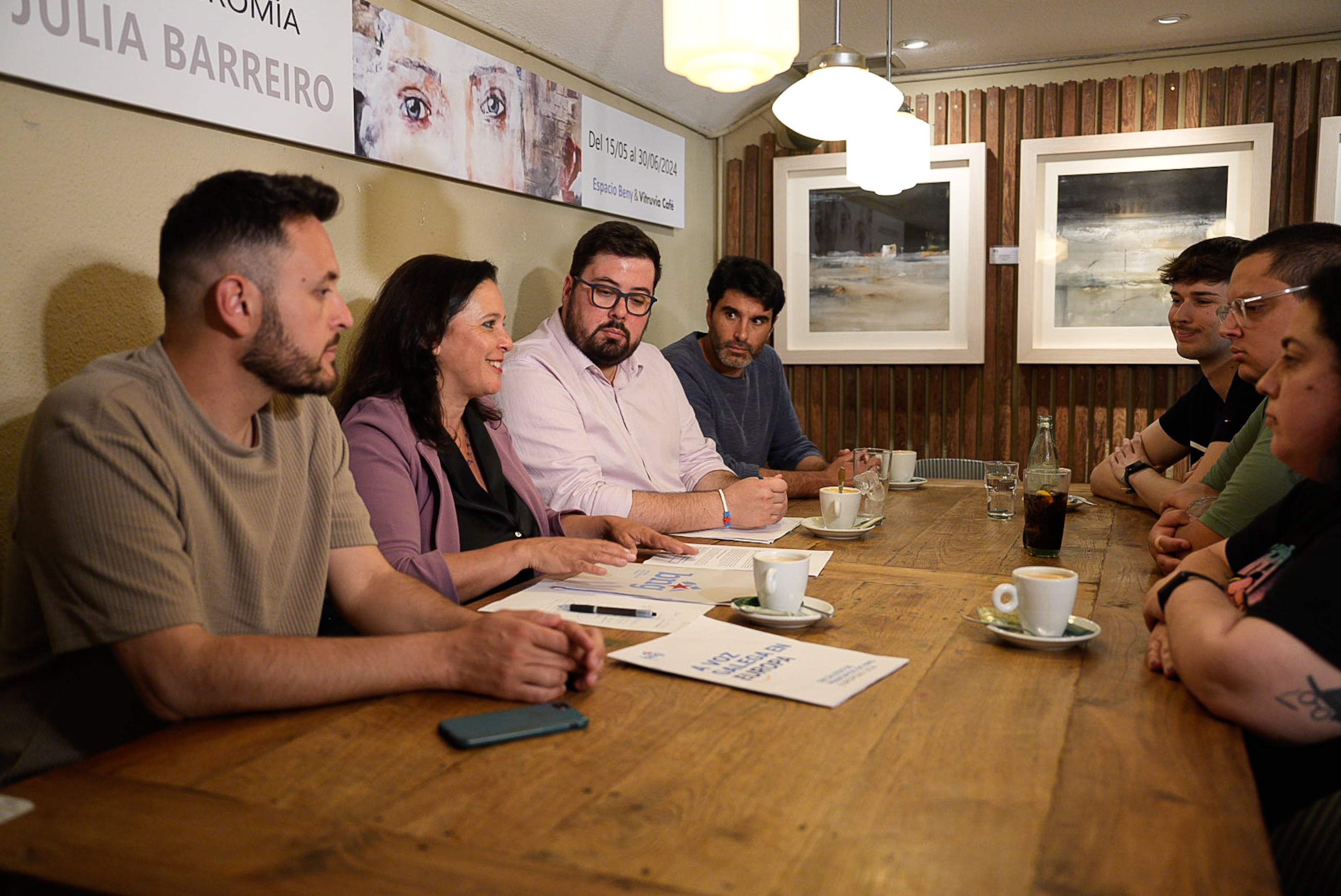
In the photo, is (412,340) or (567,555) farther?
(412,340)

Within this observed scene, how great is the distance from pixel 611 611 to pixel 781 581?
280 mm

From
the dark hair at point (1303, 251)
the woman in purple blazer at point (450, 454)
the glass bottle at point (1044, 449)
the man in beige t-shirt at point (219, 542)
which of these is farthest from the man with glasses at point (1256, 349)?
the man in beige t-shirt at point (219, 542)

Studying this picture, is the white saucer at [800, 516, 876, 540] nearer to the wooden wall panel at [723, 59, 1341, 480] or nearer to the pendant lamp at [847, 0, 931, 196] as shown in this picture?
the pendant lamp at [847, 0, 931, 196]

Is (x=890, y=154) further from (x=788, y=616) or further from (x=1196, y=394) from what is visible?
(x=788, y=616)

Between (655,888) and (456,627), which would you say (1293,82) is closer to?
(456,627)

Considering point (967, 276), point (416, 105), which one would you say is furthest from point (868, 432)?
point (416, 105)

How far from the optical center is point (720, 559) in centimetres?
205

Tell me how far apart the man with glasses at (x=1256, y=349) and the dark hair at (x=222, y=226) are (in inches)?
67.6

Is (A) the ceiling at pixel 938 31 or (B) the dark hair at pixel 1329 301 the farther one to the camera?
(A) the ceiling at pixel 938 31

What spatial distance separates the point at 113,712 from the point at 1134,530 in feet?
7.49

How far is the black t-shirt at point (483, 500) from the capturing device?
215 cm

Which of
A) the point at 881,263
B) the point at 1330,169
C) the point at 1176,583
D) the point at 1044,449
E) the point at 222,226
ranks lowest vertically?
the point at 1176,583

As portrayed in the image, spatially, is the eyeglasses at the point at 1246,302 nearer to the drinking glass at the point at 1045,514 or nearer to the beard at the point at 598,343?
the drinking glass at the point at 1045,514

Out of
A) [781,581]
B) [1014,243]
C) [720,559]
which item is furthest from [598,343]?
[1014,243]
